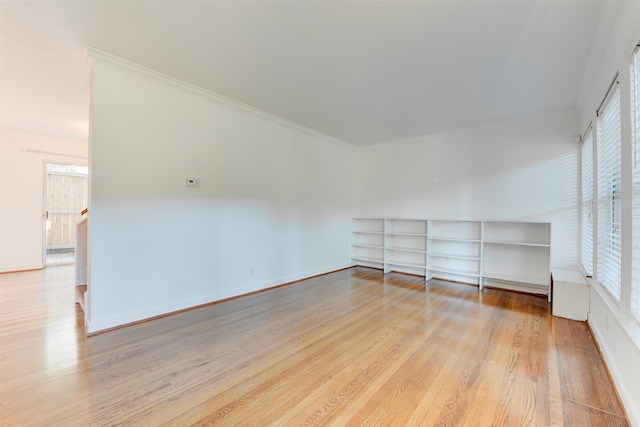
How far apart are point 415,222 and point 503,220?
4.81 feet

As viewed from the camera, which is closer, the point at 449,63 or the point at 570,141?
the point at 449,63

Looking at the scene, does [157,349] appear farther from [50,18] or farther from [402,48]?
[402,48]

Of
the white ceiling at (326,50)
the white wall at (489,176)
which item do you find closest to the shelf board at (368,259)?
the white wall at (489,176)

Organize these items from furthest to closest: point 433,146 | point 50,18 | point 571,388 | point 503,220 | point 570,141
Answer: point 433,146 < point 503,220 < point 570,141 < point 50,18 < point 571,388

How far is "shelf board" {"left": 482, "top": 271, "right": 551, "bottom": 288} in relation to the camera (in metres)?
3.77

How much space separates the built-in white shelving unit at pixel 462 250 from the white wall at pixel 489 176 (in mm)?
167

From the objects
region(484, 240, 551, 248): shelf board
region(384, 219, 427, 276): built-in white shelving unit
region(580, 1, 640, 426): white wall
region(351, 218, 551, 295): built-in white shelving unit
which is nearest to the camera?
region(580, 1, 640, 426): white wall

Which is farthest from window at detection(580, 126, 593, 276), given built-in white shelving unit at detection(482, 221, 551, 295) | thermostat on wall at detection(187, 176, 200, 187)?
thermostat on wall at detection(187, 176, 200, 187)

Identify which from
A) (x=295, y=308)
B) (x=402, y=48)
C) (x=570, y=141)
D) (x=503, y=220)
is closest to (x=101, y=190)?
(x=295, y=308)

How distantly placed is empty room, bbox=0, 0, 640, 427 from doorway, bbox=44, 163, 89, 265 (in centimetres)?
44

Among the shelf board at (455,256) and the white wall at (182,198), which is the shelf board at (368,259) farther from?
the white wall at (182,198)

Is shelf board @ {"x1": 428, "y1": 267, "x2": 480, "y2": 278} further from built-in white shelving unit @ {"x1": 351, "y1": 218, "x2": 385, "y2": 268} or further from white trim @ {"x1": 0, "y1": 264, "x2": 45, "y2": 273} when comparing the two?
white trim @ {"x1": 0, "y1": 264, "x2": 45, "y2": 273}

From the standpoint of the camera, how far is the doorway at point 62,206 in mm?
5527

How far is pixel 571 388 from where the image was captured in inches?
70.7
